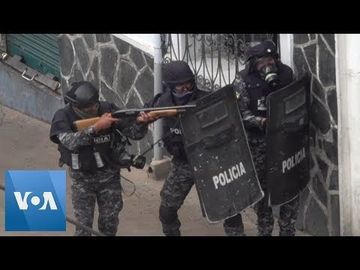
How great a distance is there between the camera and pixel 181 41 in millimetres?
9648

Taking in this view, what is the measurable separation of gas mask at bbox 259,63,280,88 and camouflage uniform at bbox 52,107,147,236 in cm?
104

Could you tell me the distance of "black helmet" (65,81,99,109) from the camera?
23.9ft

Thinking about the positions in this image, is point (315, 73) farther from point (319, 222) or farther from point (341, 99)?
point (319, 222)

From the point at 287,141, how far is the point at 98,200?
5.32 ft

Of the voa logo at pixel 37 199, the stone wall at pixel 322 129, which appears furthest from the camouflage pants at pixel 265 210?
the voa logo at pixel 37 199

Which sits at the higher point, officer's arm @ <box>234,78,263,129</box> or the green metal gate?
officer's arm @ <box>234,78,263,129</box>

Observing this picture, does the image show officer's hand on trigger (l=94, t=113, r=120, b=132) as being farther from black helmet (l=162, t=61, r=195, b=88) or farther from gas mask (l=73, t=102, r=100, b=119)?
black helmet (l=162, t=61, r=195, b=88)

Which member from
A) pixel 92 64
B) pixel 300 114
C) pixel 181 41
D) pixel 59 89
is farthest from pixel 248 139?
pixel 59 89

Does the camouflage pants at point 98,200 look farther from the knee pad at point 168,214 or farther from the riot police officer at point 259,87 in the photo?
the riot police officer at point 259,87

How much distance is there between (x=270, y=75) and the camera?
24.2 feet

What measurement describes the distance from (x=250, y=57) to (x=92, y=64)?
13.1ft

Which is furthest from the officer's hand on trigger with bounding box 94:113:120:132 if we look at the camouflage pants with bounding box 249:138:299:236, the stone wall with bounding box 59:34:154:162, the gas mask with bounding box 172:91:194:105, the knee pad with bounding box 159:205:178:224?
the stone wall with bounding box 59:34:154:162

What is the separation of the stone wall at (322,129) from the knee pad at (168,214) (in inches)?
48.4

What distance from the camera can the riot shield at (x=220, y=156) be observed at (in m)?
7.28
